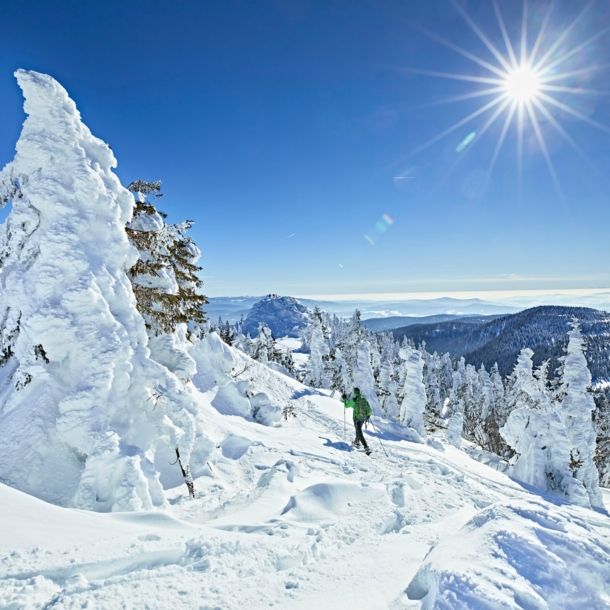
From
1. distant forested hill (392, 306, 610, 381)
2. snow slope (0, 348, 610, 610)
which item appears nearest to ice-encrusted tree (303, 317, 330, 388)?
snow slope (0, 348, 610, 610)

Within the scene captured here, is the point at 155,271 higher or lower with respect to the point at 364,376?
higher

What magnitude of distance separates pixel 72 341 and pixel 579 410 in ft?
95.4

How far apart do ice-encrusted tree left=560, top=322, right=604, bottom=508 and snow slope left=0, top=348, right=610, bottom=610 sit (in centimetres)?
2208

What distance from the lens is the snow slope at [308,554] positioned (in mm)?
2705

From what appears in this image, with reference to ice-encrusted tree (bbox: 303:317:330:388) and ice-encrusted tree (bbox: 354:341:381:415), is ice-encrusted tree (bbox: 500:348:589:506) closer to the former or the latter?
ice-encrusted tree (bbox: 354:341:381:415)

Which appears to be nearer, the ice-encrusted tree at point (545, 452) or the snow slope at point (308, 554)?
the snow slope at point (308, 554)

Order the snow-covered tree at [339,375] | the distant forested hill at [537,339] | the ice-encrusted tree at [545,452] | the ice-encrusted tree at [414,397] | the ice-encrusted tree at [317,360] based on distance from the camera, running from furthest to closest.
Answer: the distant forested hill at [537,339]
the ice-encrusted tree at [317,360]
the snow-covered tree at [339,375]
the ice-encrusted tree at [414,397]
the ice-encrusted tree at [545,452]

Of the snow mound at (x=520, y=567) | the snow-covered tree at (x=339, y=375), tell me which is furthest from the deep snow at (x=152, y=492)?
the snow-covered tree at (x=339, y=375)

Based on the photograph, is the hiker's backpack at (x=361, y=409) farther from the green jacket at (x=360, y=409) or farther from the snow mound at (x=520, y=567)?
the snow mound at (x=520, y=567)

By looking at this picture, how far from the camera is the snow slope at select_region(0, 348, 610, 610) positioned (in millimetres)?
2705

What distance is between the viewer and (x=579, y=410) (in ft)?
75.6

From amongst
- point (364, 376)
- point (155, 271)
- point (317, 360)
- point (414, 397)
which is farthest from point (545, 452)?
point (317, 360)

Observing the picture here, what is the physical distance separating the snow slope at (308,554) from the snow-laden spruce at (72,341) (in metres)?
1.25

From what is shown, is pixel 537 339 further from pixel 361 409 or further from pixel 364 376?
pixel 361 409
